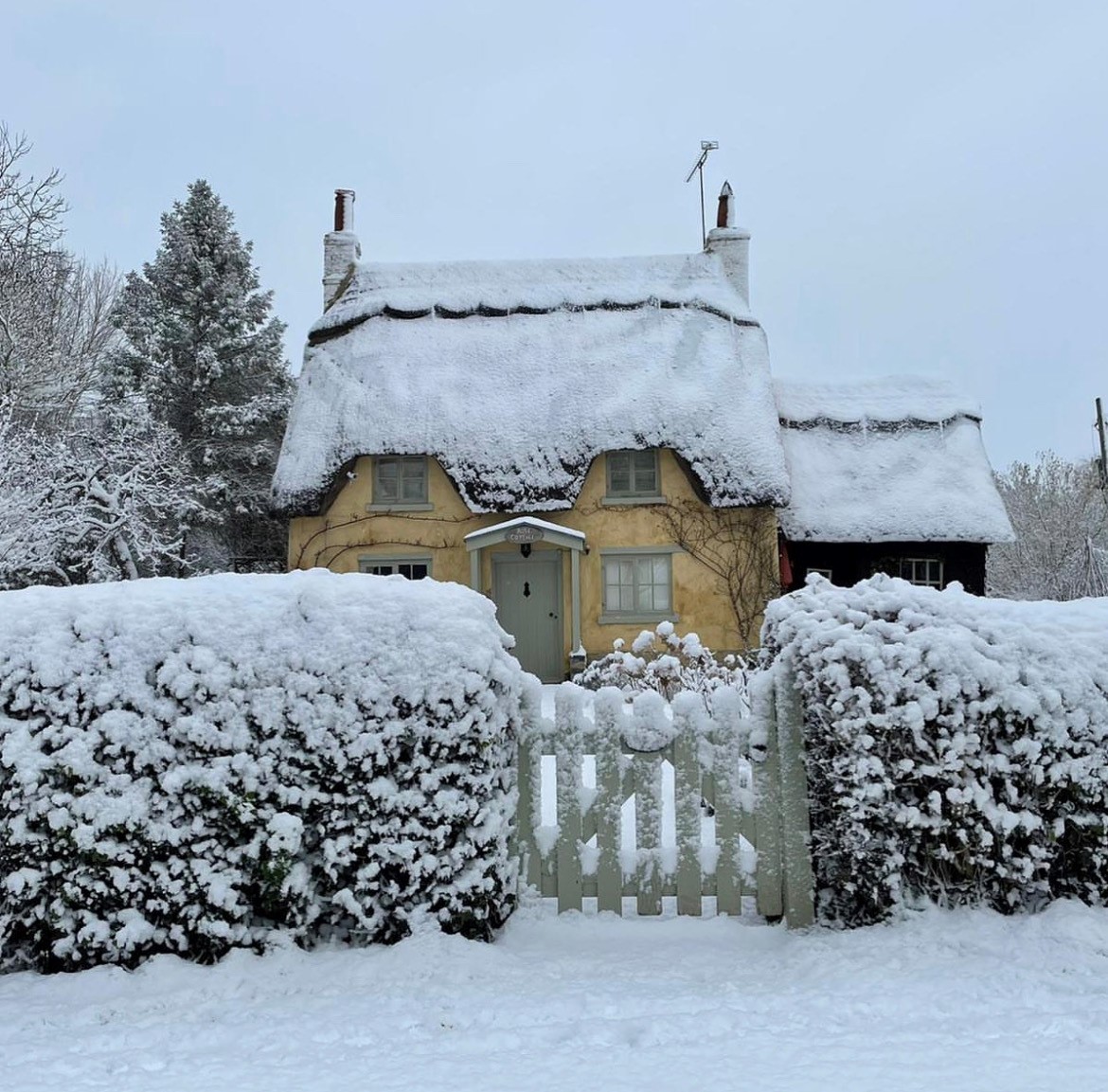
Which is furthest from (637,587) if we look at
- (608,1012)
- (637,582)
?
(608,1012)

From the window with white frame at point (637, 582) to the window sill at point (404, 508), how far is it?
3.33 m

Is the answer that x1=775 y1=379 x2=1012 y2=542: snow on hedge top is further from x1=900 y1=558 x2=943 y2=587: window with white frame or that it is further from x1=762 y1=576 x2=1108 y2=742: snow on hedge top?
x1=762 y1=576 x2=1108 y2=742: snow on hedge top

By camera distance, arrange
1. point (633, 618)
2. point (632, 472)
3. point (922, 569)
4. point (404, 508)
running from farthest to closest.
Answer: point (922, 569), point (404, 508), point (632, 472), point (633, 618)

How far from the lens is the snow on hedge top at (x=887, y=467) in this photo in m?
16.6

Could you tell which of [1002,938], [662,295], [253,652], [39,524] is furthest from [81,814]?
[662,295]

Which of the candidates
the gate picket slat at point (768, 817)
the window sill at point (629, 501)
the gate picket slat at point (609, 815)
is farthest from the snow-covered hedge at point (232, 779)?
the window sill at point (629, 501)

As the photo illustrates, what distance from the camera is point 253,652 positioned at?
3.86 metres

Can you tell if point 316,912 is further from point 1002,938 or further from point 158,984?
point 1002,938

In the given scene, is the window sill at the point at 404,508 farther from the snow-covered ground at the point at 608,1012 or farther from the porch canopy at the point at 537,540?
the snow-covered ground at the point at 608,1012

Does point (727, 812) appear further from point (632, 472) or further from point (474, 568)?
point (632, 472)

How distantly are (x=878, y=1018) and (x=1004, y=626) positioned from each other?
5.65 ft

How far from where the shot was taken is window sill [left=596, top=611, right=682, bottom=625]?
1586 cm

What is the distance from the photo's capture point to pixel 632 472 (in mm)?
16328

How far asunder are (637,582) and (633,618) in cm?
65
